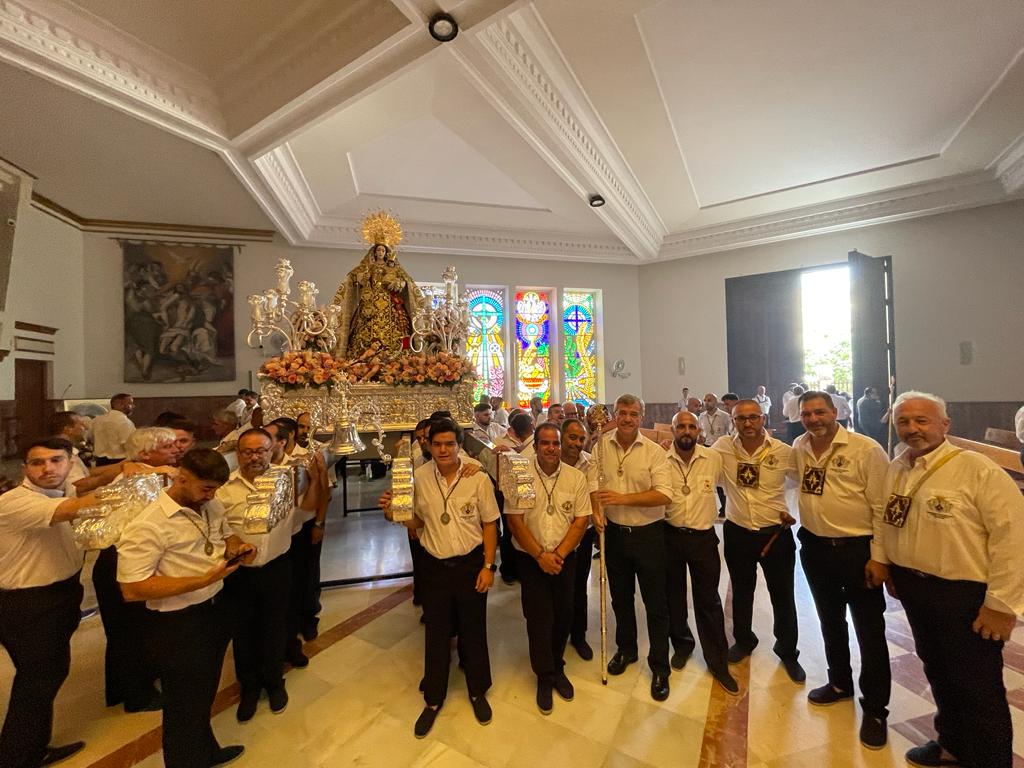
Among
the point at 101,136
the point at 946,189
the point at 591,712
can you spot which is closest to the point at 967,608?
the point at 591,712

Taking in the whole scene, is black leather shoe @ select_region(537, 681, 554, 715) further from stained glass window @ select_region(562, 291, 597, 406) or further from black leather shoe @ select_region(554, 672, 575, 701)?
stained glass window @ select_region(562, 291, 597, 406)

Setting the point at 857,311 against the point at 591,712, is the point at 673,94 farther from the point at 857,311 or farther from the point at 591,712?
the point at 591,712

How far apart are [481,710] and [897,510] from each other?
239 cm

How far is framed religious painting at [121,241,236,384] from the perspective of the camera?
32.0 ft

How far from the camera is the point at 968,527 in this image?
196 cm

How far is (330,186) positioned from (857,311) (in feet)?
32.2

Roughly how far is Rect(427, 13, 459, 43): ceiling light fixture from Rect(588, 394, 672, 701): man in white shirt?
396cm

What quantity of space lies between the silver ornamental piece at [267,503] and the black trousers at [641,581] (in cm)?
198

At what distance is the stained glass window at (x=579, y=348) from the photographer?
12508 millimetres

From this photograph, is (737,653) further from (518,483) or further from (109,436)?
(109,436)

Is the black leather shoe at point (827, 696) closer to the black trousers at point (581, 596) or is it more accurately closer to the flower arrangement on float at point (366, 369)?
the black trousers at point (581, 596)

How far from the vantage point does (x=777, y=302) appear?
11.2 meters

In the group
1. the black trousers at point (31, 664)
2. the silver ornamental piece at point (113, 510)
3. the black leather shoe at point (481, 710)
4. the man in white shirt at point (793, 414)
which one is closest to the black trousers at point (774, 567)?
the black leather shoe at point (481, 710)

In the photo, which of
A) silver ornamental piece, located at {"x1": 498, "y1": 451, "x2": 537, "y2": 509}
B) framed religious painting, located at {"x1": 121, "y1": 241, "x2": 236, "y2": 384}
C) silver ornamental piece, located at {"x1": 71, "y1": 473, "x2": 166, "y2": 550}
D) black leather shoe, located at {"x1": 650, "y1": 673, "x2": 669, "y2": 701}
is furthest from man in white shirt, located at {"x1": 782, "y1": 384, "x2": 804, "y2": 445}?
framed religious painting, located at {"x1": 121, "y1": 241, "x2": 236, "y2": 384}
